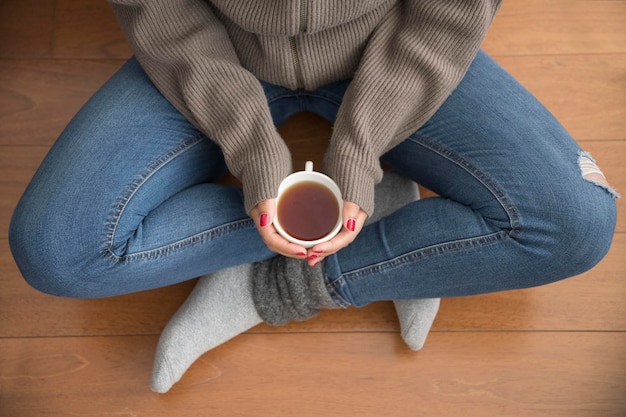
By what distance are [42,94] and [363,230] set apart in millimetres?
844

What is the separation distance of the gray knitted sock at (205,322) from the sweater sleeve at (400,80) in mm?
343

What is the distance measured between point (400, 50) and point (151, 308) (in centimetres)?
74

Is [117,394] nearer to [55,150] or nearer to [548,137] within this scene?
[55,150]

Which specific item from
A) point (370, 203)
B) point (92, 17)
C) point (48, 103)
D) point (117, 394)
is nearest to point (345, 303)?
point (370, 203)

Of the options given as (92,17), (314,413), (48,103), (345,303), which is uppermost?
(92,17)

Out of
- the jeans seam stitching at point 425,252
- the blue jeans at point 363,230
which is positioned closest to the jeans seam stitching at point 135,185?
the blue jeans at point 363,230

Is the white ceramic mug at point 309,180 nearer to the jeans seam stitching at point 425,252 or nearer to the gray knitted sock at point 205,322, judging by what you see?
the jeans seam stitching at point 425,252

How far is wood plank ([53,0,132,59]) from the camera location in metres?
1.34

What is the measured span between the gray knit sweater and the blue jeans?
0.08 metres

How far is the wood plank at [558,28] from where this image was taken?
1.35 metres

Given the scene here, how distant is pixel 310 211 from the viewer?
0.86 m

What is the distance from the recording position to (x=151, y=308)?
118cm

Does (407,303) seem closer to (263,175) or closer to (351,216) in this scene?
(351,216)

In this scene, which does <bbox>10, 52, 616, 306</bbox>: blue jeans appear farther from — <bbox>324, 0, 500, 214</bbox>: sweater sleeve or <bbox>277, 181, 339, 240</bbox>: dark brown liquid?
<bbox>277, 181, 339, 240</bbox>: dark brown liquid
